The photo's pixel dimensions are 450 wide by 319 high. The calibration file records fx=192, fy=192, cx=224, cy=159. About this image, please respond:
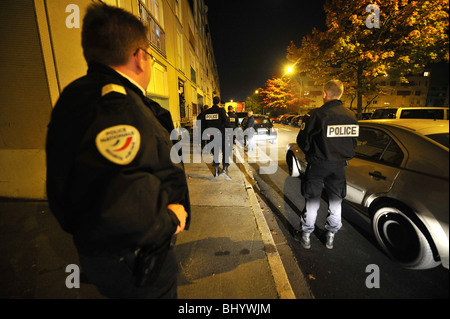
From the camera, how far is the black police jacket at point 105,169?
2.63 feet

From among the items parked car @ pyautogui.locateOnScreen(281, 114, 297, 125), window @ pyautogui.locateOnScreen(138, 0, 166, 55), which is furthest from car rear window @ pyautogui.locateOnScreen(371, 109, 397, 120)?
parked car @ pyautogui.locateOnScreen(281, 114, 297, 125)

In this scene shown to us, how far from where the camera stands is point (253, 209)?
365cm

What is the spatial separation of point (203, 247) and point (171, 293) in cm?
148

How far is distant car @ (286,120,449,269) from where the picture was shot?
1.80 meters

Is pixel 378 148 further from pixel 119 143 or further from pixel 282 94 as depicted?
pixel 282 94

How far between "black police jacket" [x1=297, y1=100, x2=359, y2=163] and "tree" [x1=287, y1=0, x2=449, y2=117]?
11372 millimetres

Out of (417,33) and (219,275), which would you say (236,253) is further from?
(417,33)

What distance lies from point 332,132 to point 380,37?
12879 millimetres

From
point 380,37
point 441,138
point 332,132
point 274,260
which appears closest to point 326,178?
point 332,132

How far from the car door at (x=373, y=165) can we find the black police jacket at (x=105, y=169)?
289 centimetres

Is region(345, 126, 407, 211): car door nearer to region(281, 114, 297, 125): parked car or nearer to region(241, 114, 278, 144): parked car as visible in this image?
region(241, 114, 278, 144): parked car

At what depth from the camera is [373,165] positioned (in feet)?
9.31

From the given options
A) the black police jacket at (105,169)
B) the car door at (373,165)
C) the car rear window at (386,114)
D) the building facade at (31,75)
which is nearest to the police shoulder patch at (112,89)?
the black police jacket at (105,169)

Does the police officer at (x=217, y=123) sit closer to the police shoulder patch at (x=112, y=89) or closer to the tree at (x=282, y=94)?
the police shoulder patch at (x=112, y=89)
